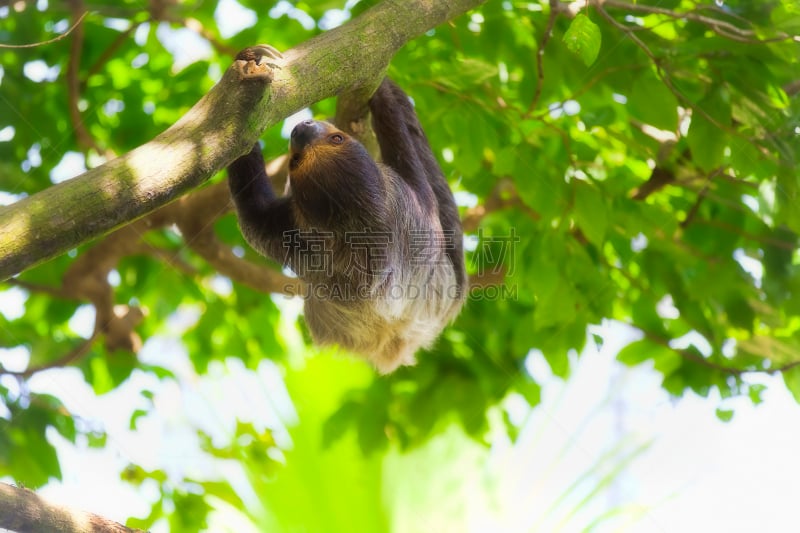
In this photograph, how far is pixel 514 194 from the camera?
19.0 ft

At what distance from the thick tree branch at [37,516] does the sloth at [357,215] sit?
1.98 metres

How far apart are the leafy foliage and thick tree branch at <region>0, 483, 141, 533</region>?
6.45 feet

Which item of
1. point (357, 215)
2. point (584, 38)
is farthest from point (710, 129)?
point (357, 215)

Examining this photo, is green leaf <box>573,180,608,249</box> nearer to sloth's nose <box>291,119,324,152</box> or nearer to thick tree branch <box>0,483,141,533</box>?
sloth's nose <box>291,119,324,152</box>

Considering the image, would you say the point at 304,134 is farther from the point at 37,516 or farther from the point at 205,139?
the point at 37,516

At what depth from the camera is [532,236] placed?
4.73m

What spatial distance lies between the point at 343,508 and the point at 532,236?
3894 mm

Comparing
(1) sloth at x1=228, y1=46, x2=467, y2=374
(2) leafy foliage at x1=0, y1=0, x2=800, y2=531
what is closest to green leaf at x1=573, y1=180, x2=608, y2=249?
(2) leafy foliage at x1=0, y1=0, x2=800, y2=531

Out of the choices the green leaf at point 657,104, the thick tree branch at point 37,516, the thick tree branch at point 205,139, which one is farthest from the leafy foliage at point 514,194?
the thick tree branch at point 37,516

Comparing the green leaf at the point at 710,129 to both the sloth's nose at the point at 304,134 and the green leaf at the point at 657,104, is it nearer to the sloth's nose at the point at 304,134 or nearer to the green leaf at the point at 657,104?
the green leaf at the point at 657,104

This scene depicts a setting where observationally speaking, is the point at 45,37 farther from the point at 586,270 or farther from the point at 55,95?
the point at 586,270

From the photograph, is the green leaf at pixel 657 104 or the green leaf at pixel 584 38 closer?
the green leaf at pixel 584 38

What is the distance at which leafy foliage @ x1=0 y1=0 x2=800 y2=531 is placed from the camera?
13.7 ft

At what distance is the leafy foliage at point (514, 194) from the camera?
4.18 metres
